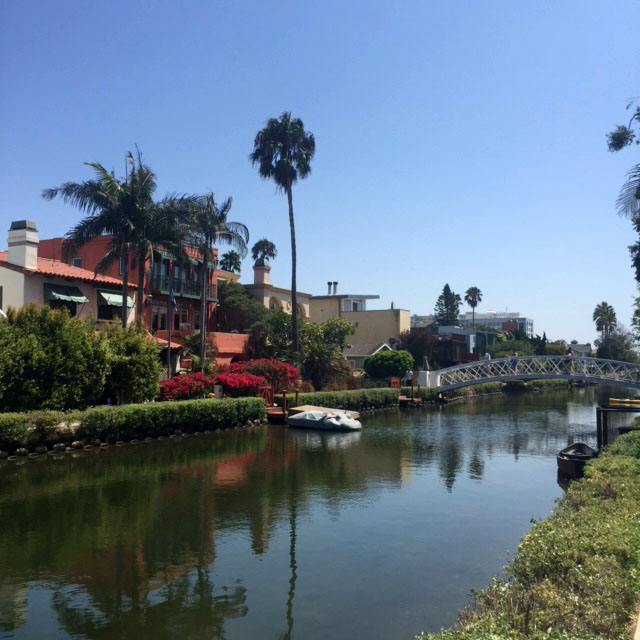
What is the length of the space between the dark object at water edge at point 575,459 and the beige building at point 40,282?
Answer: 21035 mm

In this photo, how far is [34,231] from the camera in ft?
110

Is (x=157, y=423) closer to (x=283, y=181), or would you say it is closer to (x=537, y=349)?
(x=283, y=181)

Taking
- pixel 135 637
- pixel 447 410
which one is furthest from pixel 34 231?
pixel 447 410

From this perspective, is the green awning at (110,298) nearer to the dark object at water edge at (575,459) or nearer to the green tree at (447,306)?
the dark object at water edge at (575,459)

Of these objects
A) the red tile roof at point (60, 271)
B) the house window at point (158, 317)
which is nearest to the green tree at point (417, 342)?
the house window at point (158, 317)

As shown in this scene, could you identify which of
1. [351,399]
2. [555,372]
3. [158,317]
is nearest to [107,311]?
[158,317]

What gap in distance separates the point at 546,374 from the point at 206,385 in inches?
1077

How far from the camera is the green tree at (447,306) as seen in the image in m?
130

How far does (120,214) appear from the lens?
33.2m

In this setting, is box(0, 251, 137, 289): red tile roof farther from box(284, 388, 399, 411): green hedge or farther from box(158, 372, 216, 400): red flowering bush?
box(284, 388, 399, 411): green hedge

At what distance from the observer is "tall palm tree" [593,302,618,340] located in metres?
132

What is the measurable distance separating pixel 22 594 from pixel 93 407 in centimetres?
1610

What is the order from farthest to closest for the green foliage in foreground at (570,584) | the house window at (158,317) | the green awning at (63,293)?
the house window at (158,317), the green awning at (63,293), the green foliage in foreground at (570,584)

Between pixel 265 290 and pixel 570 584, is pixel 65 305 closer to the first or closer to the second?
pixel 265 290
